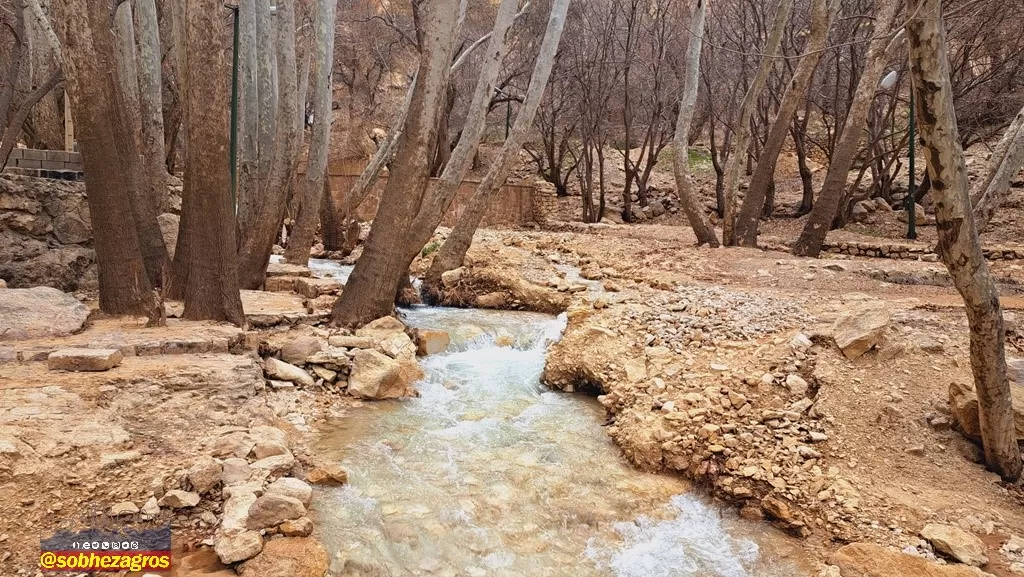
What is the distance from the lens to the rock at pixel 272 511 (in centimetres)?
325

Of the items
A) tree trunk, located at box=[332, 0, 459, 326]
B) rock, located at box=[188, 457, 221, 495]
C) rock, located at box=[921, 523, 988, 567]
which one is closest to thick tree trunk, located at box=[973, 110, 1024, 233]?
rock, located at box=[921, 523, 988, 567]

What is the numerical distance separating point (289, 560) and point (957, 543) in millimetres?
3374

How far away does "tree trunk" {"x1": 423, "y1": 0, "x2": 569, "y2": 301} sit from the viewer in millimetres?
9555

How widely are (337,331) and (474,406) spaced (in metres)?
1.74

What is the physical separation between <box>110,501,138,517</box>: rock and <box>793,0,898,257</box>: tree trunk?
9.91 m

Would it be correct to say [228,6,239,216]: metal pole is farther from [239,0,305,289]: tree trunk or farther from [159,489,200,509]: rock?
[159,489,200,509]: rock

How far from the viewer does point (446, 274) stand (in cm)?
959

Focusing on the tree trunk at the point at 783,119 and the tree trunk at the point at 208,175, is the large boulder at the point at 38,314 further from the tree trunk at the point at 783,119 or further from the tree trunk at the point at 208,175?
the tree trunk at the point at 783,119

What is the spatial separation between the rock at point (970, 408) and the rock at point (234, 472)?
4.44 metres

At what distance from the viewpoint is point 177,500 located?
10.8ft

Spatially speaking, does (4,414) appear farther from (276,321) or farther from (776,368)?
(776,368)

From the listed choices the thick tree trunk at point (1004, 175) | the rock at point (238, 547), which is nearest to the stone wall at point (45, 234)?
the rock at point (238, 547)

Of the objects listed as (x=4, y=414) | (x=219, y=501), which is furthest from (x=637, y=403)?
(x=4, y=414)

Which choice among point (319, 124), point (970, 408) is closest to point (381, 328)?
point (319, 124)
